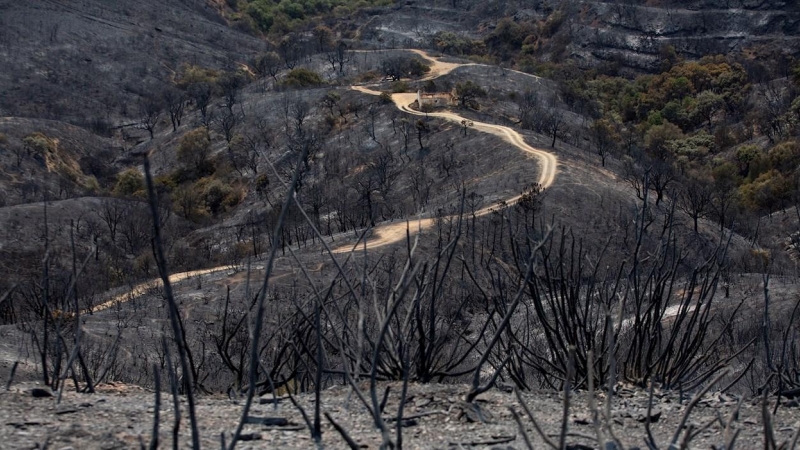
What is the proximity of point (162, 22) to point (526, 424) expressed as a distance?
95696mm

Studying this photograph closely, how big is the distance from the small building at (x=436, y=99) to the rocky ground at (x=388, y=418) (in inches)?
2061

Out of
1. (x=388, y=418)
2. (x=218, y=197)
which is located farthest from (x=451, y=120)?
(x=388, y=418)

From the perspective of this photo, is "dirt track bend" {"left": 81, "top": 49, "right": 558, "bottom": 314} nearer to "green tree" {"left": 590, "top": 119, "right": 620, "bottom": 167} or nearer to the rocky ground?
"green tree" {"left": 590, "top": 119, "right": 620, "bottom": 167}

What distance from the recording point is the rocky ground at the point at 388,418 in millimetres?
5613

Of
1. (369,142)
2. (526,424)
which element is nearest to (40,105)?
(369,142)

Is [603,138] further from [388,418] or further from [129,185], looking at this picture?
[388,418]

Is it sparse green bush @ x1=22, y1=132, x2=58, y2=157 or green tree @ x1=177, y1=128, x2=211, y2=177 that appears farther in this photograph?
green tree @ x1=177, y1=128, x2=211, y2=177

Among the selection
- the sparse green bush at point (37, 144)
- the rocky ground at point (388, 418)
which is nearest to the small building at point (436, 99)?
the sparse green bush at point (37, 144)

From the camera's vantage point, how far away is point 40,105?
72.2m

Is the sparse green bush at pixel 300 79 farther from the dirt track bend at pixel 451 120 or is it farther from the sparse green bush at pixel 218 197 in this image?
the sparse green bush at pixel 218 197

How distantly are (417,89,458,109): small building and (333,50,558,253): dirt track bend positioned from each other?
774 mm

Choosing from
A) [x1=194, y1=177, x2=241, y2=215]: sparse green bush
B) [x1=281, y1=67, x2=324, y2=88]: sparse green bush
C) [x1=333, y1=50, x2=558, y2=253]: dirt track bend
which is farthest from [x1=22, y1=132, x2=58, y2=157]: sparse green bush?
[x1=333, y1=50, x2=558, y2=253]: dirt track bend

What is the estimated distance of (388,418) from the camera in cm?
638

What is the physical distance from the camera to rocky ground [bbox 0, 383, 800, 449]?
561 centimetres
